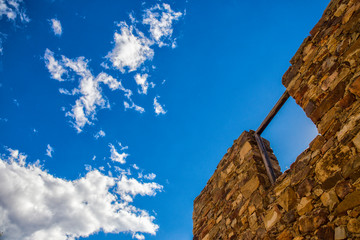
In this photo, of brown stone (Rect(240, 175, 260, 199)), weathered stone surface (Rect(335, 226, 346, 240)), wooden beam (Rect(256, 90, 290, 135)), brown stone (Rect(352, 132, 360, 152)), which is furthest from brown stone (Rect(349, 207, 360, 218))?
wooden beam (Rect(256, 90, 290, 135))

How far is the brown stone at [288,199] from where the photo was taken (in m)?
2.57

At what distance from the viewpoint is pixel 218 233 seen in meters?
3.83

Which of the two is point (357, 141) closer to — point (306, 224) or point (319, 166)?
point (319, 166)

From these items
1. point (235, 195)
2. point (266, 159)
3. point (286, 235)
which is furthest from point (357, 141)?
point (235, 195)

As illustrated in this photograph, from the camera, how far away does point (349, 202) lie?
1.94 m

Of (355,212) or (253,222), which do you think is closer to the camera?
(355,212)

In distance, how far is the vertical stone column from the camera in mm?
3252

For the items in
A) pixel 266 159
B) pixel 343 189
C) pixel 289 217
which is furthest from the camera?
pixel 266 159

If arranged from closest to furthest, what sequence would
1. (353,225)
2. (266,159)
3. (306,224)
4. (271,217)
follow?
(353,225) < (306,224) < (271,217) < (266,159)

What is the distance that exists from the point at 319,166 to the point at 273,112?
1.49m

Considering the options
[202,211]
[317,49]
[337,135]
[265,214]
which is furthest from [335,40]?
[202,211]

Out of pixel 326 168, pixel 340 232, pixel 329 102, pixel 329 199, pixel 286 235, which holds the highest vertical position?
pixel 329 102

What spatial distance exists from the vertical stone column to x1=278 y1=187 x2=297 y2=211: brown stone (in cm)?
34

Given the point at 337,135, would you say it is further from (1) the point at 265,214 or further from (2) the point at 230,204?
(2) the point at 230,204
